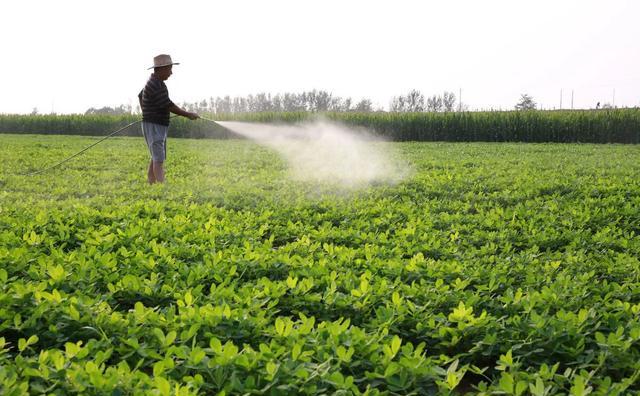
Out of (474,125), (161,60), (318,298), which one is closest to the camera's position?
(318,298)

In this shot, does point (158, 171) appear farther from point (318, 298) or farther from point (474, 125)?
point (474, 125)

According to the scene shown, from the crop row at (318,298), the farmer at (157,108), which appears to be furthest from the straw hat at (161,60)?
the crop row at (318,298)

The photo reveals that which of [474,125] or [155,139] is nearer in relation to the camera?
[155,139]

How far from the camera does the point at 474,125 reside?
32.1 metres

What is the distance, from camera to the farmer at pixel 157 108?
866 centimetres

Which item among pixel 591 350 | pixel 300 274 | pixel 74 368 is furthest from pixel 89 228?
pixel 591 350

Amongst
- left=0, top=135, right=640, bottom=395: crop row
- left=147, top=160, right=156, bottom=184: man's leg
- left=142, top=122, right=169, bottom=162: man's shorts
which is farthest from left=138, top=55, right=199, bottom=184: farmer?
left=0, top=135, right=640, bottom=395: crop row

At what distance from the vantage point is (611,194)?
26.7 ft

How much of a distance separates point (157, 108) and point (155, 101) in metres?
0.11

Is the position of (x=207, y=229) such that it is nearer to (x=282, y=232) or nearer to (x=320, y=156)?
(x=282, y=232)

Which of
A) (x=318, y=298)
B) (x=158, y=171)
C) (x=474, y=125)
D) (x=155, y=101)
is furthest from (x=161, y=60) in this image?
(x=474, y=125)

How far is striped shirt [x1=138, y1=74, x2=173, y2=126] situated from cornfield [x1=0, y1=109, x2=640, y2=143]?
21.5 metres

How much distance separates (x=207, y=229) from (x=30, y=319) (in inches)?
96.0

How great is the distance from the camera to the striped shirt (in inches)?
343
